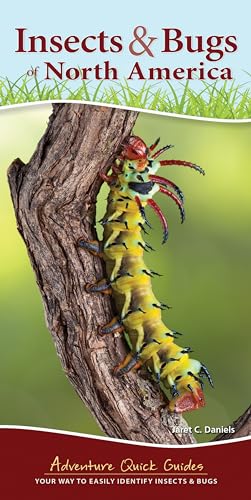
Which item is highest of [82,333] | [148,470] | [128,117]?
[128,117]

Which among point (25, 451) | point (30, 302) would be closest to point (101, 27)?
point (30, 302)

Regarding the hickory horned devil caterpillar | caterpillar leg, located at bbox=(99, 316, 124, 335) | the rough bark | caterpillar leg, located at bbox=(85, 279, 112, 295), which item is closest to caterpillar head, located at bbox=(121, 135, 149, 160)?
the hickory horned devil caterpillar

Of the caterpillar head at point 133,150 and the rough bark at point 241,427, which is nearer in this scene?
the caterpillar head at point 133,150

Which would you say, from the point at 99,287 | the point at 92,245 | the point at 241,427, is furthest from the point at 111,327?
the point at 241,427

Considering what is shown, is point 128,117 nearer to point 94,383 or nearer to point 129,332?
point 129,332

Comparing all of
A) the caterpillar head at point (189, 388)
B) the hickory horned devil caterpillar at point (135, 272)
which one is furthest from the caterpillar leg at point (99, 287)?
the caterpillar head at point (189, 388)

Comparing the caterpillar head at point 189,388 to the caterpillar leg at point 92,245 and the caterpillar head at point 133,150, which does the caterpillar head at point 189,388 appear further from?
the caterpillar head at point 133,150

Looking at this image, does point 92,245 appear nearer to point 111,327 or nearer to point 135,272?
point 135,272
